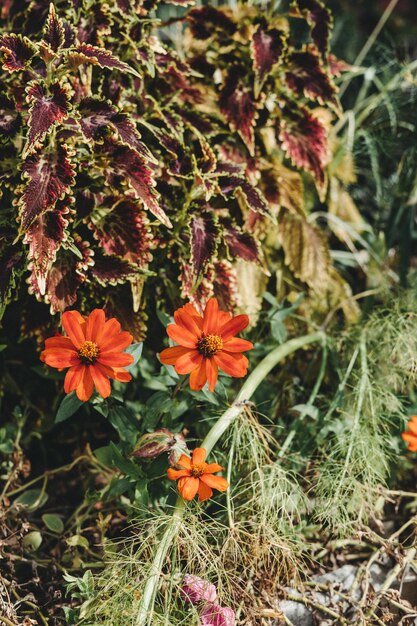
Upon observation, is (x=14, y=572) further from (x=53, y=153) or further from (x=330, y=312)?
(x=330, y=312)

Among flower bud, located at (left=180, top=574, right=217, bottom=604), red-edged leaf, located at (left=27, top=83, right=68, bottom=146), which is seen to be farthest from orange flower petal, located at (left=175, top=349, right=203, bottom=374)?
red-edged leaf, located at (left=27, top=83, right=68, bottom=146)

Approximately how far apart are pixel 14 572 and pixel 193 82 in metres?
1.22

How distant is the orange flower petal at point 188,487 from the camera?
3.69 feet

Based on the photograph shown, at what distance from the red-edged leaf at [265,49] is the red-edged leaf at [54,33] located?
0.48 meters

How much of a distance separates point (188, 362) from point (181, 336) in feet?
0.15

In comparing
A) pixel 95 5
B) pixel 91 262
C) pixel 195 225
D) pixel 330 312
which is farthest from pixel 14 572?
pixel 95 5

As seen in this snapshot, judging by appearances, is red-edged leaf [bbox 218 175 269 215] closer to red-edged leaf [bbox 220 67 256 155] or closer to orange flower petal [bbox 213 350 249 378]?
red-edged leaf [bbox 220 67 256 155]

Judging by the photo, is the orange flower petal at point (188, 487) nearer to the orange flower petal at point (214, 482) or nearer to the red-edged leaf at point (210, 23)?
the orange flower petal at point (214, 482)

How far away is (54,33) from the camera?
131 cm

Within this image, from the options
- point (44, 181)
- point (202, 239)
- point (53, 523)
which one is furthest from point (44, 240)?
point (53, 523)

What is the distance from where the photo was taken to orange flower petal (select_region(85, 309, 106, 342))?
3.98 feet

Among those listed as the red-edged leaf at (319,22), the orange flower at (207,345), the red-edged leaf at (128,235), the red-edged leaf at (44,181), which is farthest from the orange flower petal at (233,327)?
the red-edged leaf at (319,22)

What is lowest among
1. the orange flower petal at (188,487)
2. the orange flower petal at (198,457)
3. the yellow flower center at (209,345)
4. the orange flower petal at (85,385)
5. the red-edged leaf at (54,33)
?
the orange flower petal at (188,487)

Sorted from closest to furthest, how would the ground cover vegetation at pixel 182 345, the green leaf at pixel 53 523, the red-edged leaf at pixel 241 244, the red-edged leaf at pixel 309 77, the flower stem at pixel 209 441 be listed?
the flower stem at pixel 209 441
the ground cover vegetation at pixel 182 345
the green leaf at pixel 53 523
the red-edged leaf at pixel 241 244
the red-edged leaf at pixel 309 77
